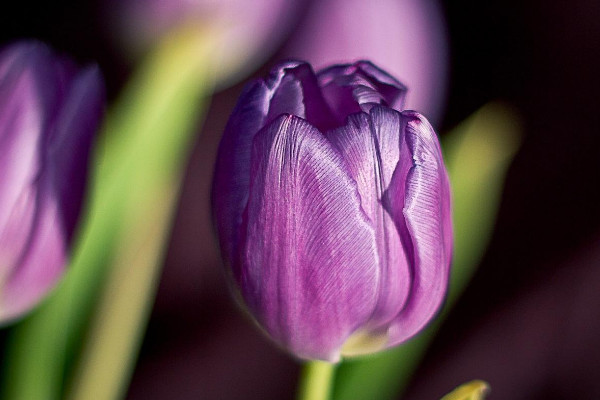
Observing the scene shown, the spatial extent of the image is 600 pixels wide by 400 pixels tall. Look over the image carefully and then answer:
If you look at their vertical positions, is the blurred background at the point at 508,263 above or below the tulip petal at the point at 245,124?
below

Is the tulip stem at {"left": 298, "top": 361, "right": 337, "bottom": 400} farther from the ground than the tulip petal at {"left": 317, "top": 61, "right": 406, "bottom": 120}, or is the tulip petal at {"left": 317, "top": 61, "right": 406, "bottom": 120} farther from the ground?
the tulip petal at {"left": 317, "top": 61, "right": 406, "bottom": 120}

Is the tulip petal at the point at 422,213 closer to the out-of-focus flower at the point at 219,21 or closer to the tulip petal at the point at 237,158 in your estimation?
the tulip petal at the point at 237,158

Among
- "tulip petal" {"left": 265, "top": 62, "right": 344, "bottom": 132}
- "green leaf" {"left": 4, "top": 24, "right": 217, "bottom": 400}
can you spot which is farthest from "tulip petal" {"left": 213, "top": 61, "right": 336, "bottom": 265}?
"green leaf" {"left": 4, "top": 24, "right": 217, "bottom": 400}

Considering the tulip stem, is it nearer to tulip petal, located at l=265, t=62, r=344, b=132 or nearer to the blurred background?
tulip petal, located at l=265, t=62, r=344, b=132

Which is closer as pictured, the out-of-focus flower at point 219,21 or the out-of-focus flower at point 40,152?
the out-of-focus flower at point 40,152

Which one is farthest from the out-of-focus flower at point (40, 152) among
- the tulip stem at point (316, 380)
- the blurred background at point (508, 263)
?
the blurred background at point (508, 263)

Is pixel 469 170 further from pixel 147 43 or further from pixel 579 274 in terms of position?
pixel 579 274

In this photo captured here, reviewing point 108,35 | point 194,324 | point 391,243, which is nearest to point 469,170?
point 391,243
